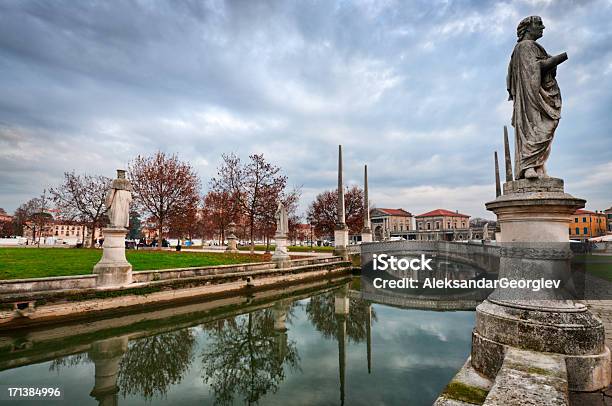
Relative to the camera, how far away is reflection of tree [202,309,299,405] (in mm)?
5441

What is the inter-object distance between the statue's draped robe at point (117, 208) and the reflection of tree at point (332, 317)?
6943mm

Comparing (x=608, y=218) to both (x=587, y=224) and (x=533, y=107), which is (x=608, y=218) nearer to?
(x=587, y=224)

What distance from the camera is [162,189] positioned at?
90.8 ft

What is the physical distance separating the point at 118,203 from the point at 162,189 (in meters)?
18.4

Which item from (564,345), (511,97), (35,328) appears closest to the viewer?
(564,345)

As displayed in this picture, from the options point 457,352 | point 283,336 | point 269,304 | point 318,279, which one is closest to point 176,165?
point 318,279

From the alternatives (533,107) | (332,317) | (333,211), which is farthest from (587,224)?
→ (533,107)

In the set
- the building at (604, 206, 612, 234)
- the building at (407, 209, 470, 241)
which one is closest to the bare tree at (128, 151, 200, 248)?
the building at (407, 209, 470, 241)

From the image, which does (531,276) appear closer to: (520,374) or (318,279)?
(520,374)

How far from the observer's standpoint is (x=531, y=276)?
3.54 metres

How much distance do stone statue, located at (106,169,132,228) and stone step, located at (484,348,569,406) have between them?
1086cm

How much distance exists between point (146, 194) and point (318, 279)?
1758cm

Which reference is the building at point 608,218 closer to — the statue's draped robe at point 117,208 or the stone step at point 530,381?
the stone step at point 530,381

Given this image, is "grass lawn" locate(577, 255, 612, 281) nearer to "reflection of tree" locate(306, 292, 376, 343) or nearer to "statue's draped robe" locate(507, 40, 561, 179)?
"reflection of tree" locate(306, 292, 376, 343)
